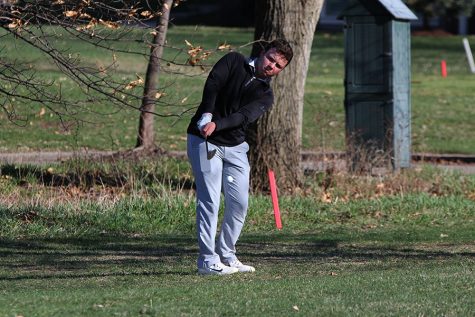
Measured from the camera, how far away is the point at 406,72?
17344 mm

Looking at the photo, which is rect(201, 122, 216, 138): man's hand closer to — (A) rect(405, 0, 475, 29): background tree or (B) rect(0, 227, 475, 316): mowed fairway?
(B) rect(0, 227, 475, 316): mowed fairway

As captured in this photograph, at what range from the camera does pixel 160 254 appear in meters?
10.8

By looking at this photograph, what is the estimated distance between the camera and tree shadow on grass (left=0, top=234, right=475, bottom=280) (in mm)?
9695

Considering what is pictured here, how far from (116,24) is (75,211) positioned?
3.16 m

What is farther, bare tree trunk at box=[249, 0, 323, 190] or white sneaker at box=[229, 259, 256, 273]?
bare tree trunk at box=[249, 0, 323, 190]

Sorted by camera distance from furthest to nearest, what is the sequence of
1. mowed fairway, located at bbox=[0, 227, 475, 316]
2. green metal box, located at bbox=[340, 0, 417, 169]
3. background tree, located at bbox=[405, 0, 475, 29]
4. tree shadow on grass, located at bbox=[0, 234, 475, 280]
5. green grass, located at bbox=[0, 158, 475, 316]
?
background tree, located at bbox=[405, 0, 475, 29] → green metal box, located at bbox=[340, 0, 417, 169] → tree shadow on grass, located at bbox=[0, 234, 475, 280] → green grass, located at bbox=[0, 158, 475, 316] → mowed fairway, located at bbox=[0, 227, 475, 316]

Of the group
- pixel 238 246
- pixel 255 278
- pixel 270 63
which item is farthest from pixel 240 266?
pixel 238 246

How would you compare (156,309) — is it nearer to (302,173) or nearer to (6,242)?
(6,242)

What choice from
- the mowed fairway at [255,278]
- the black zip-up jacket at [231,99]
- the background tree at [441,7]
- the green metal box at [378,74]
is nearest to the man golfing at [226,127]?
the black zip-up jacket at [231,99]

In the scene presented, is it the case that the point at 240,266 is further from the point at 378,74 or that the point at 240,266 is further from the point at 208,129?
the point at 378,74

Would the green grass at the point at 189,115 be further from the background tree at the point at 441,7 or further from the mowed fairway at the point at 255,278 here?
the background tree at the point at 441,7

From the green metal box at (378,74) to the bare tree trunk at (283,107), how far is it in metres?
A: 1.99

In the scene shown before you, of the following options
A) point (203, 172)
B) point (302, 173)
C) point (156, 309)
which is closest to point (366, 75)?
point (302, 173)

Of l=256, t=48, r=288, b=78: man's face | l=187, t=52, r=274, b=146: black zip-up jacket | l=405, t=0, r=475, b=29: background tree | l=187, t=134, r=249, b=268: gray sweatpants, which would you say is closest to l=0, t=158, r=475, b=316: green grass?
l=187, t=134, r=249, b=268: gray sweatpants
